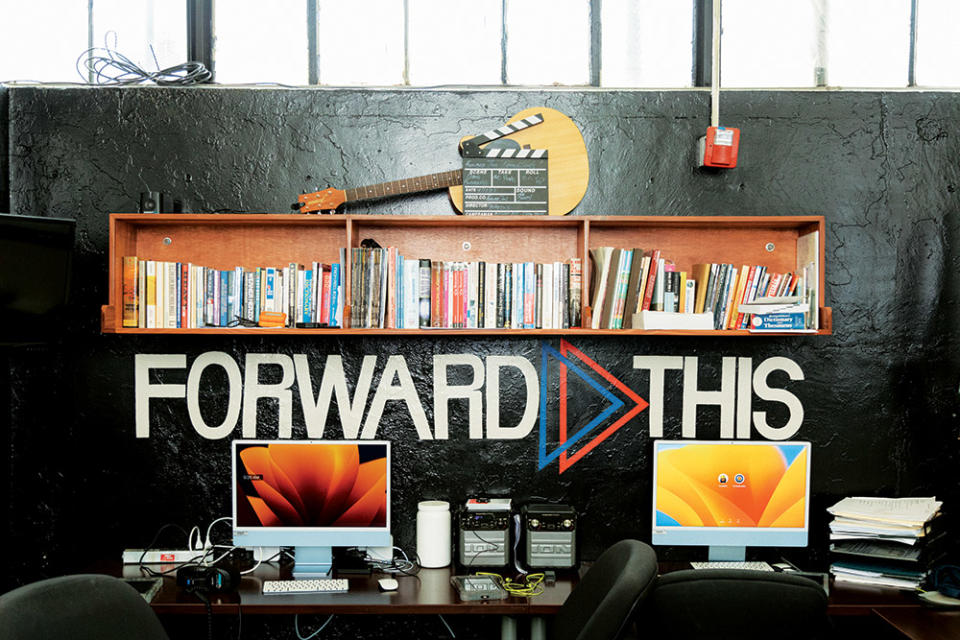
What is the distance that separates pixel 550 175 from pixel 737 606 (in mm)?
1719

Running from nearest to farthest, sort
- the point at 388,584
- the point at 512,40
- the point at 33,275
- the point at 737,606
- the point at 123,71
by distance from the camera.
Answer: the point at 737,606 → the point at 33,275 → the point at 388,584 → the point at 123,71 → the point at 512,40

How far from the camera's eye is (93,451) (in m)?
3.03

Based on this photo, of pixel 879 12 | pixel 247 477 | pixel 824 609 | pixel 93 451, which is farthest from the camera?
pixel 879 12

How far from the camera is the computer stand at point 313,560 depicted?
2.79m

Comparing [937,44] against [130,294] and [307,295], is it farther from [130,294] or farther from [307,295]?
[130,294]

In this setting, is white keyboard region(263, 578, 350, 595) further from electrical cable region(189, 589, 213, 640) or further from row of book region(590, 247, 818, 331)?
row of book region(590, 247, 818, 331)

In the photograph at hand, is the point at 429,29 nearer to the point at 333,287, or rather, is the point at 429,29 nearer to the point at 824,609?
the point at 333,287

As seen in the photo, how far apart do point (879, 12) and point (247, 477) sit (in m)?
A: 3.30

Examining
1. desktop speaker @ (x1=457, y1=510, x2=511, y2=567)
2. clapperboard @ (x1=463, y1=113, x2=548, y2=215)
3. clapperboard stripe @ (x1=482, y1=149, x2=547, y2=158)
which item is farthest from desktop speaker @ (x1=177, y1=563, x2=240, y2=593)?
clapperboard stripe @ (x1=482, y1=149, x2=547, y2=158)

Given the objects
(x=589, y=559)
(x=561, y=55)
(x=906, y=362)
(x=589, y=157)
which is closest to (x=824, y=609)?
(x=589, y=559)

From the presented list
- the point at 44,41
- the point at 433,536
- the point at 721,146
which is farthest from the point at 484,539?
the point at 44,41

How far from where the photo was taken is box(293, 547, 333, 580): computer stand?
2785 mm

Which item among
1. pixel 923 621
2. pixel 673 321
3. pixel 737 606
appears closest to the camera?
pixel 737 606

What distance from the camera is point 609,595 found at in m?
1.88
